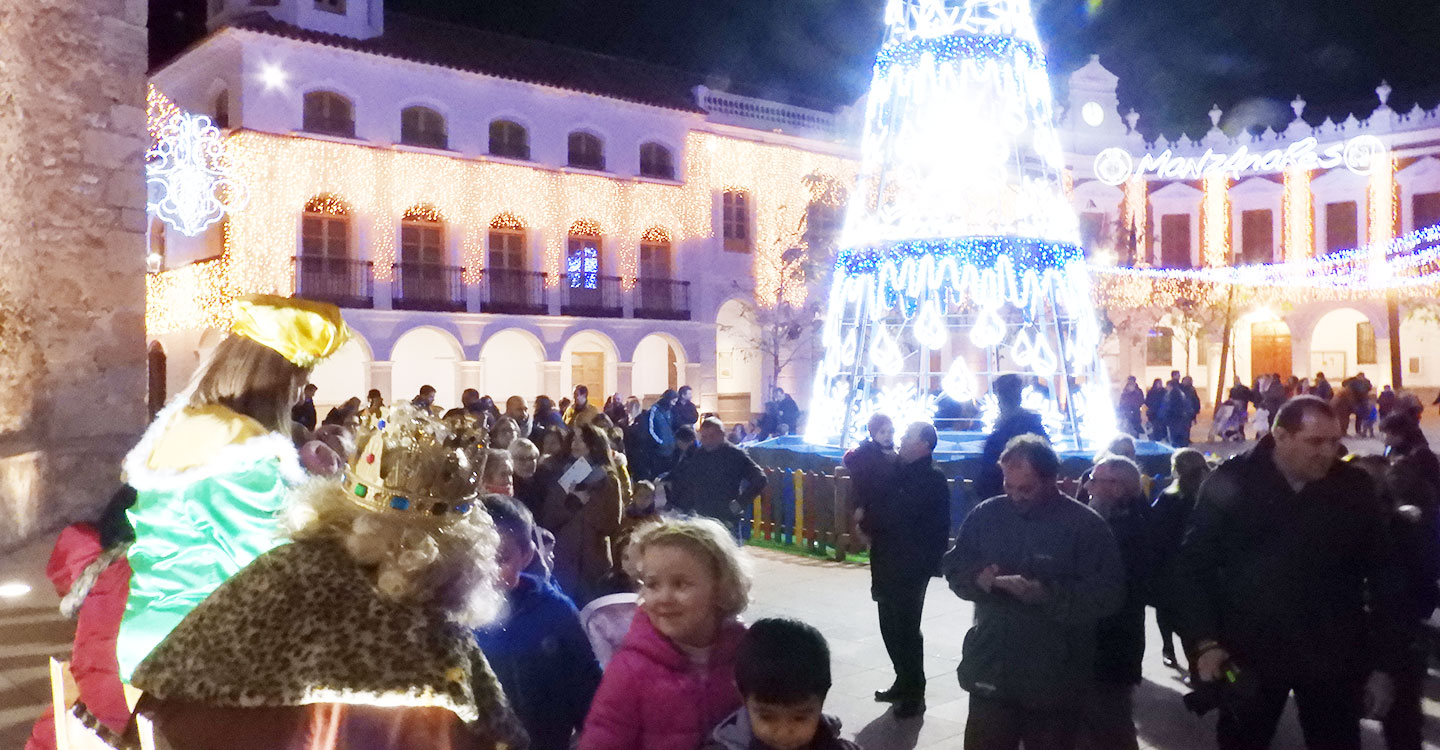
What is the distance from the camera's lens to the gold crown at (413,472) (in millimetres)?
1849

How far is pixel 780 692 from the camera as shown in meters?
2.33

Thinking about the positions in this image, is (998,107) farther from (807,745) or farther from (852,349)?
(807,745)

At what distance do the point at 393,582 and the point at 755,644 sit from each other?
35.2 inches

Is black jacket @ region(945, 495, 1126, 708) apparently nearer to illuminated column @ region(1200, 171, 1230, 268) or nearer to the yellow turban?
the yellow turban

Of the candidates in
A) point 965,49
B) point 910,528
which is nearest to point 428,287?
point 965,49

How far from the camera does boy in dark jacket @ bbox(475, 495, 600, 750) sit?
3135 millimetres

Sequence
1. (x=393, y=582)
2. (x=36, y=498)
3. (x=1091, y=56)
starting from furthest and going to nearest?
(x=1091, y=56)
(x=36, y=498)
(x=393, y=582)

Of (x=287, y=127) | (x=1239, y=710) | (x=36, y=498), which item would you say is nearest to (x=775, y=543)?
(x=36, y=498)

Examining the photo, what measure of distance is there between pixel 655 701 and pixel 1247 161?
3823 cm

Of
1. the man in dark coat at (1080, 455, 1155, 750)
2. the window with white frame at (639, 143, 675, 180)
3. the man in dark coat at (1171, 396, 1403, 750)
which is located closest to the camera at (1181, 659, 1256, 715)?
the man in dark coat at (1171, 396, 1403, 750)

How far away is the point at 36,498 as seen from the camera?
10117 mm

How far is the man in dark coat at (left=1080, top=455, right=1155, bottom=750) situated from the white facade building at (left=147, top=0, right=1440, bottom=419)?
19666 mm

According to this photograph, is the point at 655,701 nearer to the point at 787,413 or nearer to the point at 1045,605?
the point at 1045,605

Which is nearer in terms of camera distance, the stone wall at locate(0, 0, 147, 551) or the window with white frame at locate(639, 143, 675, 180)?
the stone wall at locate(0, 0, 147, 551)
